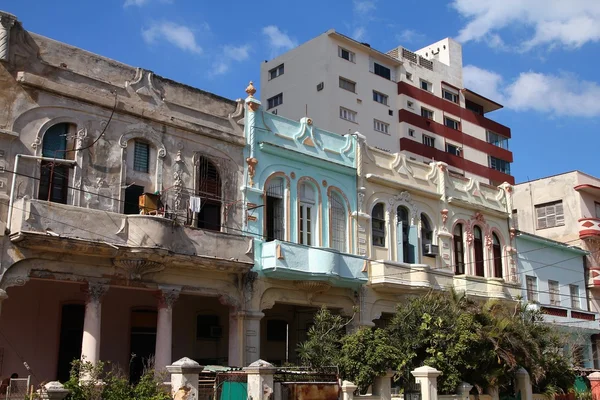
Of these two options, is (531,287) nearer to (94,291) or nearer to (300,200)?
(300,200)

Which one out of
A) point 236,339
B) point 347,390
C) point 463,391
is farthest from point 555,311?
point 347,390

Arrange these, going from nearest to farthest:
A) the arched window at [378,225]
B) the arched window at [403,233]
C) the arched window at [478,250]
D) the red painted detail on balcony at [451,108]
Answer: the arched window at [378,225] < the arched window at [403,233] < the arched window at [478,250] < the red painted detail on balcony at [451,108]

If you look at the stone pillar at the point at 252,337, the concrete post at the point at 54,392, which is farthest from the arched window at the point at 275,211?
the concrete post at the point at 54,392

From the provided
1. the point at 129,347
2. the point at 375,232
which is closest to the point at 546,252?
the point at 375,232

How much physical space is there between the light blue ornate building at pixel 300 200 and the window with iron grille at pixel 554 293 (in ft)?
47.2

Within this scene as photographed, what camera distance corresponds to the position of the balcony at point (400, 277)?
25703 millimetres

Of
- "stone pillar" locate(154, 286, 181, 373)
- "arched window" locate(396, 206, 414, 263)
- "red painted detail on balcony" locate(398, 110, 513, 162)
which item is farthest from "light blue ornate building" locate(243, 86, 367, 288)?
"red painted detail on balcony" locate(398, 110, 513, 162)

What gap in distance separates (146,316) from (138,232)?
15.4 ft

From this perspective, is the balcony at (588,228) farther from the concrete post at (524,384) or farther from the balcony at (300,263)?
the balcony at (300,263)

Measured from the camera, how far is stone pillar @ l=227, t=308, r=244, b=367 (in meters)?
21.8

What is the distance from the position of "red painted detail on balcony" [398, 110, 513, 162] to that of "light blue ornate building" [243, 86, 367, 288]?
20573 mm

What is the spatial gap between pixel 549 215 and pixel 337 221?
1859cm

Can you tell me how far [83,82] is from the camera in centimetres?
2020

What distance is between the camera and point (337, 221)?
26141mm
